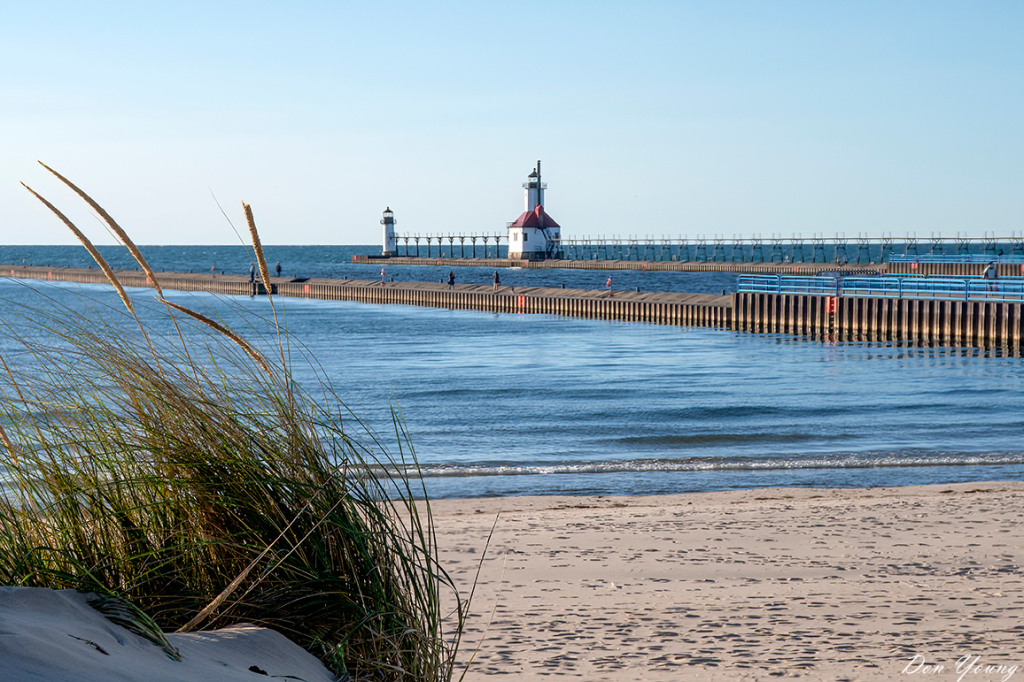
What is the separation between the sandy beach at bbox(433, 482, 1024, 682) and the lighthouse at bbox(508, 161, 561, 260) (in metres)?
83.5

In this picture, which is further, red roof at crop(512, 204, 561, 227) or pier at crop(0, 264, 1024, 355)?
red roof at crop(512, 204, 561, 227)

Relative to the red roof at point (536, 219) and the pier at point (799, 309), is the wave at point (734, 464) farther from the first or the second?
the red roof at point (536, 219)

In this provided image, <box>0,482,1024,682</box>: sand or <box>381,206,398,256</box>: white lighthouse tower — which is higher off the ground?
<box>381,206,398,256</box>: white lighthouse tower

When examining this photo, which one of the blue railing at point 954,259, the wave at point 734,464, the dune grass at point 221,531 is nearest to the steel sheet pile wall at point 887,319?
the wave at point 734,464

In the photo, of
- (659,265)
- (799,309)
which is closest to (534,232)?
(659,265)

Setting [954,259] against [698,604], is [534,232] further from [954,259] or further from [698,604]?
[698,604]

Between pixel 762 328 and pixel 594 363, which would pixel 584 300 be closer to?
pixel 762 328

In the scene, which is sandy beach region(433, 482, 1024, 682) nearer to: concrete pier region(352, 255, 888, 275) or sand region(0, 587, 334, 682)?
sand region(0, 587, 334, 682)

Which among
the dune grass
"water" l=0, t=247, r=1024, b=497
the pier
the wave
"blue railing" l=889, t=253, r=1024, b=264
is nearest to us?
the dune grass

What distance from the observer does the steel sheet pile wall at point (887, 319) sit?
2755cm

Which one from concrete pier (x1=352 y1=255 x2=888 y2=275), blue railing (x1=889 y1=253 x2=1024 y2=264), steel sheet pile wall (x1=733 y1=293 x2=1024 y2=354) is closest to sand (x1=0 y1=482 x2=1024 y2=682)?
steel sheet pile wall (x1=733 y1=293 x2=1024 y2=354)

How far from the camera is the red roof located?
301 feet
